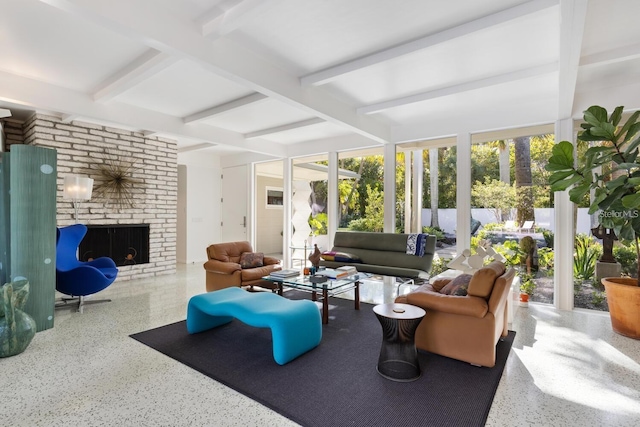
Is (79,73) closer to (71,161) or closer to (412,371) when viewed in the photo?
(71,161)

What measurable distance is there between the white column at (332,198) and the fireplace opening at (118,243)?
3454 mm

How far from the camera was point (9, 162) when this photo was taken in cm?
332

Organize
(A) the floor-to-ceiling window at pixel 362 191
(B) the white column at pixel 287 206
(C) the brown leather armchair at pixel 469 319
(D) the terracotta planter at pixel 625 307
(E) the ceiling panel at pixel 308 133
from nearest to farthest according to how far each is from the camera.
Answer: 1. (C) the brown leather armchair at pixel 469 319
2. (D) the terracotta planter at pixel 625 307
3. (E) the ceiling panel at pixel 308 133
4. (A) the floor-to-ceiling window at pixel 362 191
5. (B) the white column at pixel 287 206

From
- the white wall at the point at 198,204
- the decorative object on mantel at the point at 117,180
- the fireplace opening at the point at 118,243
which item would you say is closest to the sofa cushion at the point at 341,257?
the fireplace opening at the point at 118,243

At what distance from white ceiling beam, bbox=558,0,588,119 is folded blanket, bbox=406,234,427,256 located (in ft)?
7.98

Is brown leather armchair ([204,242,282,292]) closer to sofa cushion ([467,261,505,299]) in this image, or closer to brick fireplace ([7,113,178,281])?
brick fireplace ([7,113,178,281])

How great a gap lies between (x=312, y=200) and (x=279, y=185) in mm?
2379

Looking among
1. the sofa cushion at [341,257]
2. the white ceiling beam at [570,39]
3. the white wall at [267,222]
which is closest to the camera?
the white ceiling beam at [570,39]

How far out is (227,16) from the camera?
250cm

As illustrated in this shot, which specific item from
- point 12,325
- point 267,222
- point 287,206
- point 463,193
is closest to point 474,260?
point 463,193

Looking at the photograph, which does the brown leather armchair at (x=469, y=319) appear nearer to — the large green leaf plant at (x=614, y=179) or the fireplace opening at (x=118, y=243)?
the large green leaf plant at (x=614, y=179)

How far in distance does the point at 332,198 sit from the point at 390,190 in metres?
1.28

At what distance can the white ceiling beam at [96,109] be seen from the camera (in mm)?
3697

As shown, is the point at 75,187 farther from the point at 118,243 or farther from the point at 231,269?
the point at 231,269
